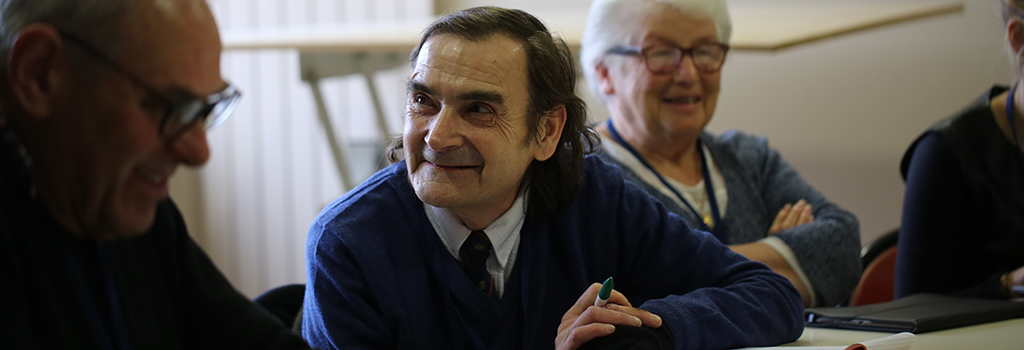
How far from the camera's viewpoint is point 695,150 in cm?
202

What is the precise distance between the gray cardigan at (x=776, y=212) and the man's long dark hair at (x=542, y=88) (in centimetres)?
42

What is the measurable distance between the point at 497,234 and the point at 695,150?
0.85 meters

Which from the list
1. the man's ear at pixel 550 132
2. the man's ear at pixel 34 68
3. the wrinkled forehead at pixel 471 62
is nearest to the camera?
the man's ear at pixel 34 68

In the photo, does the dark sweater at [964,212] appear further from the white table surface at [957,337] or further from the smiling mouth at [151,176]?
the smiling mouth at [151,176]

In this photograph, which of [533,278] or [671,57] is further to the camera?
[671,57]

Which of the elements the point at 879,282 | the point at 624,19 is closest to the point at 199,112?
the point at 624,19

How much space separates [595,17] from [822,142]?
161cm

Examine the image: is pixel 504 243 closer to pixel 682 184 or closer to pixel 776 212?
pixel 682 184

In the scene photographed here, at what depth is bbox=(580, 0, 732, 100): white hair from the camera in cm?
188

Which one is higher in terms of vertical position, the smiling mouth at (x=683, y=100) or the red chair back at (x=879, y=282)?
the smiling mouth at (x=683, y=100)

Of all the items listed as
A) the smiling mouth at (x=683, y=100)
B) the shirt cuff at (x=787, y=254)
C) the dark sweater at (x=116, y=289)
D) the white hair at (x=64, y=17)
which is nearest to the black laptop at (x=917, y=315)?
the shirt cuff at (x=787, y=254)

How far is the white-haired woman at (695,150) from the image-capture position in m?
1.79

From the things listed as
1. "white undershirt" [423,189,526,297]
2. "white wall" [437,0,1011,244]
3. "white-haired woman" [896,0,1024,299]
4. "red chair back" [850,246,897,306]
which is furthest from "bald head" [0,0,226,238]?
"white wall" [437,0,1011,244]

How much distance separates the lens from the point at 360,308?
3.88 feet
